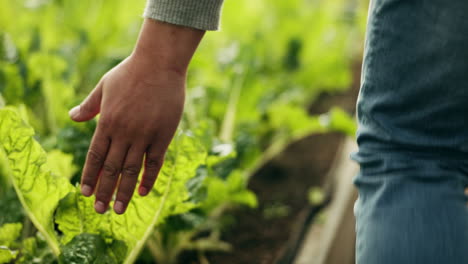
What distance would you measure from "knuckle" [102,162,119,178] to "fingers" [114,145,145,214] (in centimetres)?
1

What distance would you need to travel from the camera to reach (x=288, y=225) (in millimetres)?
1740

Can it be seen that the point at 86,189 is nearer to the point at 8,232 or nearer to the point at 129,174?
the point at 129,174

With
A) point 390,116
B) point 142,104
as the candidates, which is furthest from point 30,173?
point 390,116

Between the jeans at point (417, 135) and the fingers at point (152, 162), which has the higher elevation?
the jeans at point (417, 135)

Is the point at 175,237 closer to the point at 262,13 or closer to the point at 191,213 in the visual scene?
the point at 191,213

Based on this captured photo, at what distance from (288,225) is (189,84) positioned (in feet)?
2.07

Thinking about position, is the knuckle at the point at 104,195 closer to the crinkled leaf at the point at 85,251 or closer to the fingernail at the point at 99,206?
the fingernail at the point at 99,206

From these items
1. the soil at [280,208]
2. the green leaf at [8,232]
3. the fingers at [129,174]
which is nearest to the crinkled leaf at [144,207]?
the green leaf at [8,232]

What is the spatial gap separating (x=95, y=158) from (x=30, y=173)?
23 cm

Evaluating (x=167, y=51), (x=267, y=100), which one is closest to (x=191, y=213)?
(x=167, y=51)

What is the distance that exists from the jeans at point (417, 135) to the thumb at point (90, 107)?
1.45 feet

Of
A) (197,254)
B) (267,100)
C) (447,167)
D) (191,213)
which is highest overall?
(447,167)

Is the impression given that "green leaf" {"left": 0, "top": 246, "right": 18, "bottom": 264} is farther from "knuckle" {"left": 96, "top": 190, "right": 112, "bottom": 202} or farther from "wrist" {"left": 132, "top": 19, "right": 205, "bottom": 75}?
"wrist" {"left": 132, "top": 19, "right": 205, "bottom": 75}

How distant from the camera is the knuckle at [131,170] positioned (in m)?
0.85
